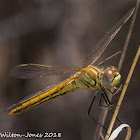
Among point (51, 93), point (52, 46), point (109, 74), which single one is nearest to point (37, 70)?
point (51, 93)

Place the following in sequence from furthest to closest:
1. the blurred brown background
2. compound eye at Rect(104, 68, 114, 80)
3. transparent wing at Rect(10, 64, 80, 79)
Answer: the blurred brown background → transparent wing at Rect(10, 64, 80, 79) → compound eye at Rect(104, 68, 114, 80)

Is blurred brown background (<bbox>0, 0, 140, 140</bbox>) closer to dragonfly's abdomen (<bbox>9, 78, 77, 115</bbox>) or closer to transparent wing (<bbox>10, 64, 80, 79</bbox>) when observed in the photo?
dragonfly's abdomen (<bbox>9, 78, 77, 115</bbox>)

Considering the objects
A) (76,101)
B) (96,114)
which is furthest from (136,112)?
→ (76,101)

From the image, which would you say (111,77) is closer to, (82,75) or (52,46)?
(82,75)

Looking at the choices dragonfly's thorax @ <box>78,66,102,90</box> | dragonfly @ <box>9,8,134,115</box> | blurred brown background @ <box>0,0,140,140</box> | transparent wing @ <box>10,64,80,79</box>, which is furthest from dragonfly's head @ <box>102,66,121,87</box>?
blurred brown background @ <box>0,0,140,140</box>

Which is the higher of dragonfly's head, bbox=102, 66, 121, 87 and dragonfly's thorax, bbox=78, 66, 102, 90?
dragonfly's thorax, bbox=78, 66, 102, 90

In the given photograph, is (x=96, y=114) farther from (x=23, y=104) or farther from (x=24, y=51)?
(x=24, y=51)

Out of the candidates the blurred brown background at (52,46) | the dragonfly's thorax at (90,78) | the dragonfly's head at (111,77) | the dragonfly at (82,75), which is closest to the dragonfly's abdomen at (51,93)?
the dragonfly at (82,75)
